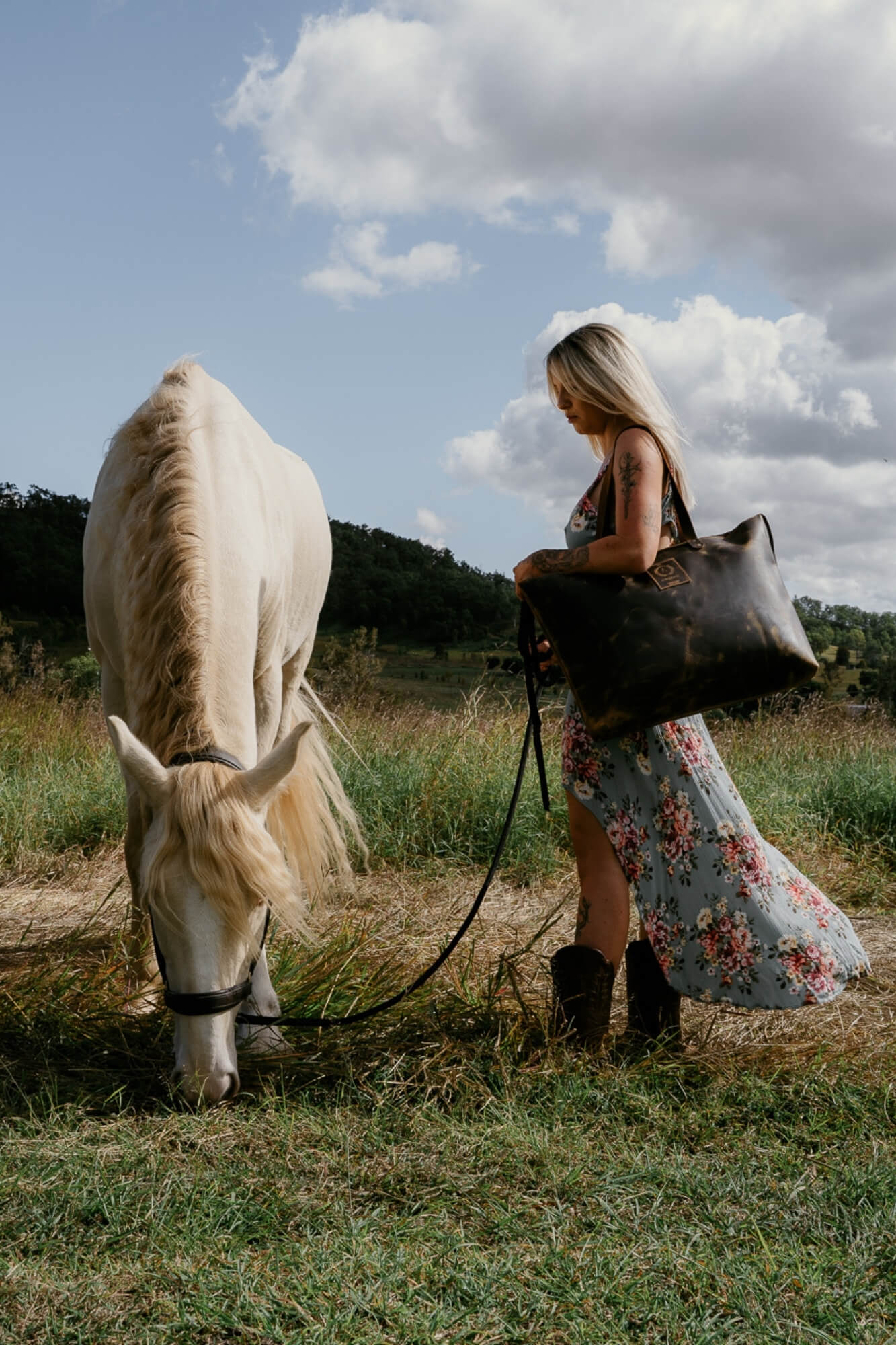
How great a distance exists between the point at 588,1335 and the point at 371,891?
11.2ft

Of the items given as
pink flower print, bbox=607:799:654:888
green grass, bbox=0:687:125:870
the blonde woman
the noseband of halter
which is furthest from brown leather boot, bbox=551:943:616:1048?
green grass, bbox=0:687:125:870

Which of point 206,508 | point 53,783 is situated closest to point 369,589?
point 53,783

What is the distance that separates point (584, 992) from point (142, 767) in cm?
142

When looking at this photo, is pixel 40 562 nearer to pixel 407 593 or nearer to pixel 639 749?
pixel 407 593

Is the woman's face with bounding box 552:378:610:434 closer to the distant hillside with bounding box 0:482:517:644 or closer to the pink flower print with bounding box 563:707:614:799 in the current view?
the pink flower print with bounding box 563:707:614:799

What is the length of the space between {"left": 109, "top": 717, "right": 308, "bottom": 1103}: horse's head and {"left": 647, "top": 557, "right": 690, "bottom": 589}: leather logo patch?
105 cm

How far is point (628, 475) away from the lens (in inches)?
104

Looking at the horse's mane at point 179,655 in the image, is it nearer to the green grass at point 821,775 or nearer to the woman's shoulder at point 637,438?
the woman's shoulder at point 637,438

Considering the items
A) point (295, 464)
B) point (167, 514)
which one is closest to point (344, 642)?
point (295, 464)

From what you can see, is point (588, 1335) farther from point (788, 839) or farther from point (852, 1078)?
point (788, 839)

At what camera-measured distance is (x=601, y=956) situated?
2797 mm

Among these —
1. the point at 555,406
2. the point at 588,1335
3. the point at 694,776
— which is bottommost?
the point at 588,1335

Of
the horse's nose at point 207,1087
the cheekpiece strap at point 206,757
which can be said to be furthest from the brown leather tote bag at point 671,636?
the horse's nose at point 207,1087

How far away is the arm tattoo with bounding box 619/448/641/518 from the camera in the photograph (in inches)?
102
